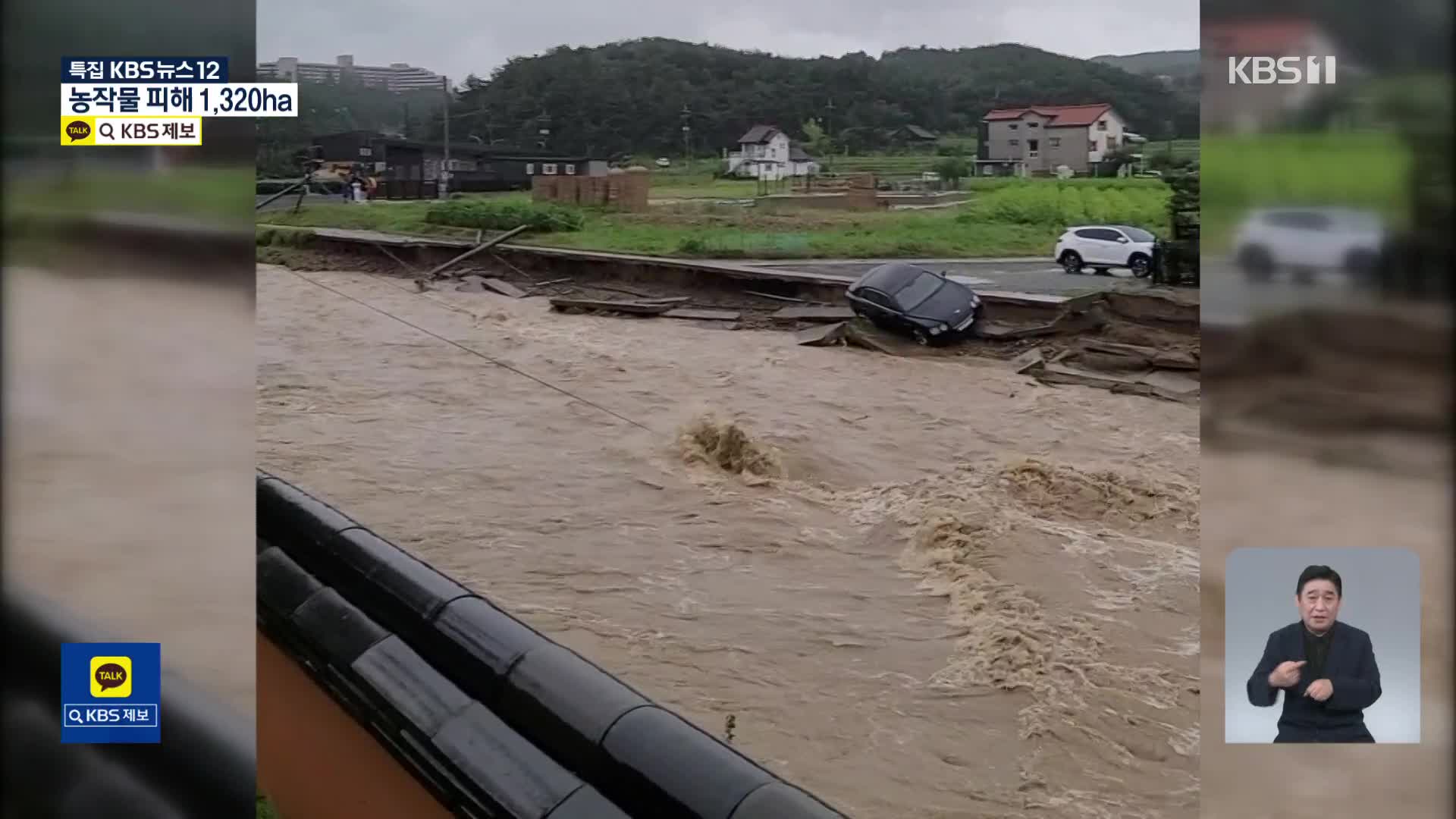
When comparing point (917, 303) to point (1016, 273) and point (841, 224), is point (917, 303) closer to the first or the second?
point (1016, 273)

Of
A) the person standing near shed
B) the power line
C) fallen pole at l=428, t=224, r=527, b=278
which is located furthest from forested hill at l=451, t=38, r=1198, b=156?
the person standing near shed

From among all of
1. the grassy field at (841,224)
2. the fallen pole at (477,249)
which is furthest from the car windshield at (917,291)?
the fallen pole at (477,249)

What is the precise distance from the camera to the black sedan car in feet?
29.3

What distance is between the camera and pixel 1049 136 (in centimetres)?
523

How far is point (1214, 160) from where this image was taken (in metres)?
1.85

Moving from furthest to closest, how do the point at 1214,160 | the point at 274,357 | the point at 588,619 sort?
the point at 274,357, the point at 588,619, the point at 1214,160

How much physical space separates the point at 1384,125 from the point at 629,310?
895cm

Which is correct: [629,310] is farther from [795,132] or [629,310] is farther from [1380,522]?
[1380,522]

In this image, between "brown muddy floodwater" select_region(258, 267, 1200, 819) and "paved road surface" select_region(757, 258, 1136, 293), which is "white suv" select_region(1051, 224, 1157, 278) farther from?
"brown muddy floodwater" select_region(258, 267, 1200, 819)

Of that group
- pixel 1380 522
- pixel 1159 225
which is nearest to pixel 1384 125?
pixel 1380 522

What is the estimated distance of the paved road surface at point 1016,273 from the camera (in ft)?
28.4

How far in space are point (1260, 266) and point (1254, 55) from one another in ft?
1.04

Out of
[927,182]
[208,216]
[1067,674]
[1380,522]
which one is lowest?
[1067,674]

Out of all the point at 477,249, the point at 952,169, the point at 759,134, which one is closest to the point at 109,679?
the point at 759,134
